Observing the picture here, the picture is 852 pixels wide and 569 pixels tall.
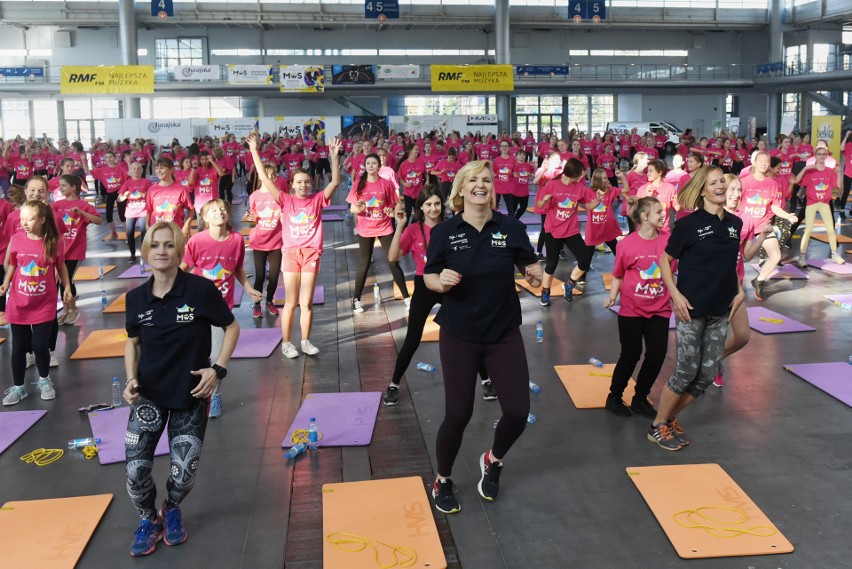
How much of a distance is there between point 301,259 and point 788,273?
718cm

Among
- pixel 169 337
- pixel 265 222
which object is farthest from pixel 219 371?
pixel 265 222

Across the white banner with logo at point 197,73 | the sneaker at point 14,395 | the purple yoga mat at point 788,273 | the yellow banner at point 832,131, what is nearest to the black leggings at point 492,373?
the sneaker at point 14,395

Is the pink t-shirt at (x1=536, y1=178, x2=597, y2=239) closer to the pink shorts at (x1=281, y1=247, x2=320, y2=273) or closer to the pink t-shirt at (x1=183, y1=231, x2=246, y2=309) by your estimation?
the pink shorts at (x1=281, y1=247, x2=320, y2=273)

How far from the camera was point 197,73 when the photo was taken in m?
34.2

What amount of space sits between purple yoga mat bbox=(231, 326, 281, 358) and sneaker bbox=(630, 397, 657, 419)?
3.45 meters

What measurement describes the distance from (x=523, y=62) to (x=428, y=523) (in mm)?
40905

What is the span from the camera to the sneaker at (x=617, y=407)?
5801mm

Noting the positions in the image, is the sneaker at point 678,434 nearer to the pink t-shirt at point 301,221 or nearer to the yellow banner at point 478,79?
the pink t-shirt at point 301,221

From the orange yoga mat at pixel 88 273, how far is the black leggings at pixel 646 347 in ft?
27.9

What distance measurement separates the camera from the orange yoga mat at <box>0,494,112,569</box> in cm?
394

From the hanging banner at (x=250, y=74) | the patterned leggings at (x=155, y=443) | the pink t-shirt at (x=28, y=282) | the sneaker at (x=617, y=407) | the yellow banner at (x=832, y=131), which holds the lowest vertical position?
the sneaker at (x=617, y=407)

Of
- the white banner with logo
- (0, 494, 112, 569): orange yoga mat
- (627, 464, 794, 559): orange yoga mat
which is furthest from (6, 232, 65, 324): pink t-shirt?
the white banner with logo

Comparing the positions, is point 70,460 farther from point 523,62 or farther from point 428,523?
point 523,62

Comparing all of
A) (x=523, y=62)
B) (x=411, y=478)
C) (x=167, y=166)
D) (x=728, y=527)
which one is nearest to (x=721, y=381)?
(x=728, y=527)
